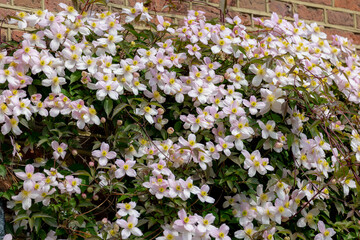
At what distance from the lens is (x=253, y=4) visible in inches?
113

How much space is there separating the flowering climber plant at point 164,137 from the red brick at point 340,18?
673 millimetres

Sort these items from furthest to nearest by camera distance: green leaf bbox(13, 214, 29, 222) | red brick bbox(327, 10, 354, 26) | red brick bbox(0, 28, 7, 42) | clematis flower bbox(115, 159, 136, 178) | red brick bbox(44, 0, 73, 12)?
red brick bbox(327, 10, 354, 26) < red brick bbox(44, 0, 73, 12) < red brick bbox(0, 28, 7, 42) < clematis flower bbox(115, 159, 136, 178) < green leaf bbox(13, 214, 29, 222)

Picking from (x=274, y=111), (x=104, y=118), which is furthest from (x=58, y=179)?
(x=274, y=111)

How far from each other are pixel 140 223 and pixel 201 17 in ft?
3.08

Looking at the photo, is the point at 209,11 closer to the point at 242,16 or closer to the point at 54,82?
the point at 242,16

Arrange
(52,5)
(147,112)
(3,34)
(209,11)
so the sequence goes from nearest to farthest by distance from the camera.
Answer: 1. (147,112)
2. (3,34)
3. (52,5)
4. (209,11)

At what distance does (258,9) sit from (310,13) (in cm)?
30

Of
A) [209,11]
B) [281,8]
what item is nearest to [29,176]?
[209,11]

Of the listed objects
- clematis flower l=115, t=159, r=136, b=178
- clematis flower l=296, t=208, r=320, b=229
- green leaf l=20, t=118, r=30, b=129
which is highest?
green leaf l=20, t=118, r=30, b=129

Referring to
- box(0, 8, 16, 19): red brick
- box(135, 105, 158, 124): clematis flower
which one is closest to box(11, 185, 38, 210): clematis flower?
box(135, 105, 158, 124): clematis flower

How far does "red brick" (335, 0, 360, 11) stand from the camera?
306 cm

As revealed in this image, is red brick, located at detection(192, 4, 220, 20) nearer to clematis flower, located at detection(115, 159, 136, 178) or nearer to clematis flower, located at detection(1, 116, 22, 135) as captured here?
clematis flower, located at detection(115, 159, 136, 178)

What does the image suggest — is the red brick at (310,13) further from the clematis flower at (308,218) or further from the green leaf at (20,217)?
the green leaf at (20,217)

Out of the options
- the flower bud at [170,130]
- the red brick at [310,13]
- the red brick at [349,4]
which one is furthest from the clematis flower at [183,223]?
the red brick at [349,4]
